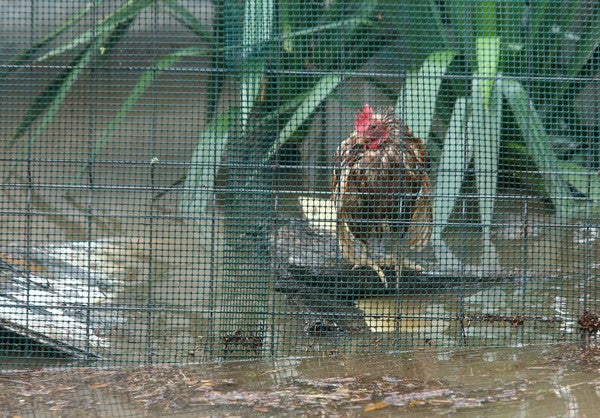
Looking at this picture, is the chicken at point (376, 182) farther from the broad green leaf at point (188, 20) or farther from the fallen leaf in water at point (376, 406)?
the broad green leaf at point (188, 20)

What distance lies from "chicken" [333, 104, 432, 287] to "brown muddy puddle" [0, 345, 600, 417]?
3.09 ft

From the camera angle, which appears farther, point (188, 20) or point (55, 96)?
point (188, 20)

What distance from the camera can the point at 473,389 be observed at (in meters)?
3.58

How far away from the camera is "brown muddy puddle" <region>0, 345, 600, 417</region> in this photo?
337 centimetres

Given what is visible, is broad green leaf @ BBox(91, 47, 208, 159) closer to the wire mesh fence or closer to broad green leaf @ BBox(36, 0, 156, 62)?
the wire mesh fence

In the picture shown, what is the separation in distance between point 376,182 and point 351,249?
1.43ft

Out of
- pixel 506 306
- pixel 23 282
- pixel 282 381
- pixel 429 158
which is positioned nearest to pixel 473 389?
pixel 282 381

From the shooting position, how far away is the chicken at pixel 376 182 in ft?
16.0

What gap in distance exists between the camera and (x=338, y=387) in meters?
3.64

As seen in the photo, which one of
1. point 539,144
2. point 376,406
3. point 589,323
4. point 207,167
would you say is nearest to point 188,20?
point 207,167

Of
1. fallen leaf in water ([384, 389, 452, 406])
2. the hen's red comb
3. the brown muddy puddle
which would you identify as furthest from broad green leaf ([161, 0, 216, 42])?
fallen leaf in water ([384, 389, 452, 406])

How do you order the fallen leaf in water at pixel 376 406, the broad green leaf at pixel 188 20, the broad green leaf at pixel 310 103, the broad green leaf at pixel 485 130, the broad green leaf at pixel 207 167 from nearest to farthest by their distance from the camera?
the fallen leaf in water at pixel 376 406
the broad green leaf at pixel 207 167
the broad green leaf at pixel 310 103
the broad green leaf at pixel 485 130
the broad green leaf at pixel 188 20

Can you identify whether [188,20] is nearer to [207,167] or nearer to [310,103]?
[310,103]

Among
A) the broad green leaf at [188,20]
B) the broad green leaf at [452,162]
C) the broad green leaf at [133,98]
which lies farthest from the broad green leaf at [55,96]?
the broad green leaf at [452,162]
